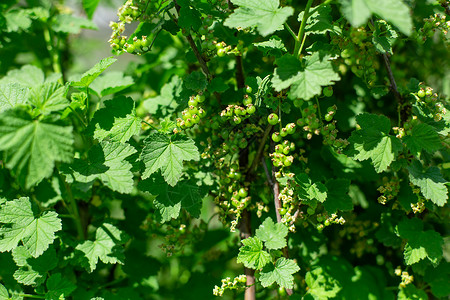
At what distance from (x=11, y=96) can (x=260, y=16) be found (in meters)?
0.68

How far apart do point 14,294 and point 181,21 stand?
901 millimetres

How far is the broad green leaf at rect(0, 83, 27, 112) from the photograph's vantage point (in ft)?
3.55

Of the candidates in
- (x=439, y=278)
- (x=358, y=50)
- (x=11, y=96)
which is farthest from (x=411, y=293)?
(x=11, y=96)

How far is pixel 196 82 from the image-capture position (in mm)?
1158

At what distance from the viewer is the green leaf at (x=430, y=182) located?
1.09m

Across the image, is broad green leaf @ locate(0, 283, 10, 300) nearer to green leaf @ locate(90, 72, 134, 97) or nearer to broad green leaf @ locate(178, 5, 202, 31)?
green leaf @ locate(90, 72, 134, 97)

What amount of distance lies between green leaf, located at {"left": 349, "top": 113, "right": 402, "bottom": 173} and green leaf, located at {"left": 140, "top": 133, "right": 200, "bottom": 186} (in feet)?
1.41

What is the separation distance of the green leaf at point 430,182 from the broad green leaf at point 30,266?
1.03 metres

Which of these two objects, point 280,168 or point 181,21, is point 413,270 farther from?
point 181,21

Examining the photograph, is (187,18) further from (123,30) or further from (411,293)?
(411,293)

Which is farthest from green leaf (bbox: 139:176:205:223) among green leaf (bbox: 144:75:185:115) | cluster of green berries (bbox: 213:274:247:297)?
green leaf (bbox: 144:75:185:115)

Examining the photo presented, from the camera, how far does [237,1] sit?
1.01m

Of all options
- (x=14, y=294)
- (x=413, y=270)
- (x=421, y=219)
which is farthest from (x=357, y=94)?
(x=14, y=294)

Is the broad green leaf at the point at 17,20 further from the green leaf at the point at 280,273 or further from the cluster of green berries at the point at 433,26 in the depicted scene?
the cluster of green berries at the point at 433,26
